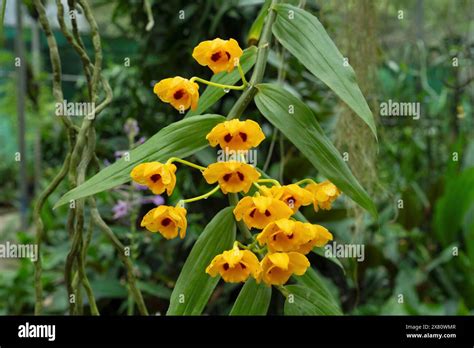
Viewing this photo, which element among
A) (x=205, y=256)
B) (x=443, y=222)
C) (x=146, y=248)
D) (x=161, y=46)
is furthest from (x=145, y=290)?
(x=443, y=222)

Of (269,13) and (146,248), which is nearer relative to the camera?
(269,13)

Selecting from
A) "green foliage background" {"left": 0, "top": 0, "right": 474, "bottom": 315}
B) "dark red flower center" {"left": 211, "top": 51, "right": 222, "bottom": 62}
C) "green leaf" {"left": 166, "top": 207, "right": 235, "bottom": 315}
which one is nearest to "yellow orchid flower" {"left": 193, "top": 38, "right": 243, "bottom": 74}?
"dark red flower center" {"left": 211, "top": 51, "right": 222, "bottom": 62}

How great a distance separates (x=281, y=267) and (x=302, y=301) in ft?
0.32

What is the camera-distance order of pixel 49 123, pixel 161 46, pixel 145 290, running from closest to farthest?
pixel 145 290, pixel 161 46, pixel 49 123

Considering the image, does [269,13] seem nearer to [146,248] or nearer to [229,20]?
[229,20]

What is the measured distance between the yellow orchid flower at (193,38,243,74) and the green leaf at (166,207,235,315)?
4.0 inches

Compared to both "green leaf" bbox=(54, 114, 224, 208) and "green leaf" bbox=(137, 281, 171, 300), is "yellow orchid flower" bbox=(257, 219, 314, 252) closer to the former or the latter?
"green leaf" bbox=(54, 114, 224, 208)

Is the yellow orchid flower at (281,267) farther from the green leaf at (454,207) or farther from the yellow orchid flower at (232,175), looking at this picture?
the green leaf at (454,207)

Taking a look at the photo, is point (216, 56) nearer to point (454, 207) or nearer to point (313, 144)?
point (313, 144)

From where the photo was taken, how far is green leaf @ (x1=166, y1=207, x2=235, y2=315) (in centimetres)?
43

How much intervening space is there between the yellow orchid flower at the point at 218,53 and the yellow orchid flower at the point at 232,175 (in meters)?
0.07

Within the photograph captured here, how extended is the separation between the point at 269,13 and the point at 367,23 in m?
0.41

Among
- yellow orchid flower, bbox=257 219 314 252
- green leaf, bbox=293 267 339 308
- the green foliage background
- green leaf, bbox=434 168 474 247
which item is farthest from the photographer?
green leaf, bbox=434 168 474 247
